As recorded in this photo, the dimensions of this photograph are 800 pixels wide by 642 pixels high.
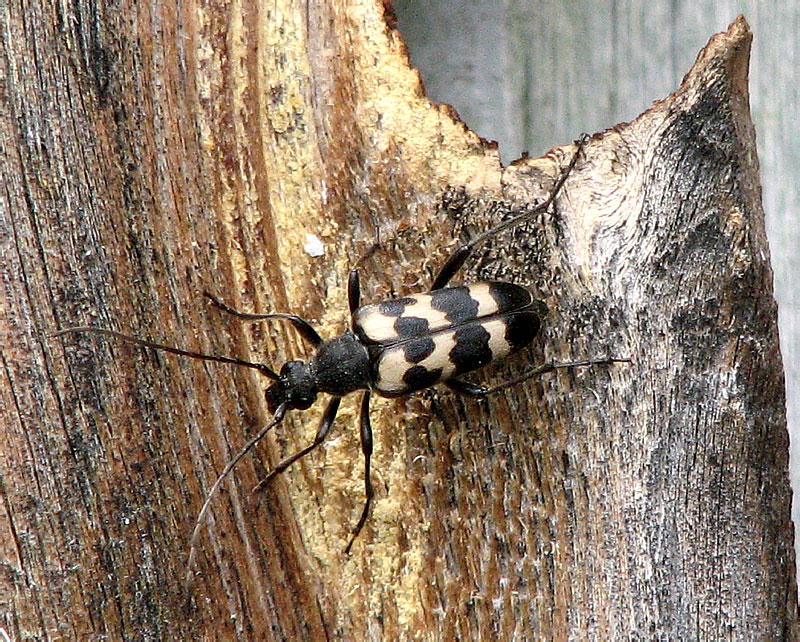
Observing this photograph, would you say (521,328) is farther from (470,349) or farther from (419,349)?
(419,349)

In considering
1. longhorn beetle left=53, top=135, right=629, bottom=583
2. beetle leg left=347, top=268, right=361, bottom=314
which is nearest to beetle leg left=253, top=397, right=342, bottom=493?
longhorn beetle left=53, top=135, right=629, bottom=583

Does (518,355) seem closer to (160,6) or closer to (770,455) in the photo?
(770,455)

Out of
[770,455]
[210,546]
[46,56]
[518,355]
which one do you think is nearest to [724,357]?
[770,455]

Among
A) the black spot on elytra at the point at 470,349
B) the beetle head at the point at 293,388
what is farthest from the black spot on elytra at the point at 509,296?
the beetle head at the point at 293,388

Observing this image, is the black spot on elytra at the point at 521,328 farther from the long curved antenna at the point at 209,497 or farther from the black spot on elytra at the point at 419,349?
the long curved antenna at the point at 209,497

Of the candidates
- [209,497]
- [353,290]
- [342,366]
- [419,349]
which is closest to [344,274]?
[353,290]

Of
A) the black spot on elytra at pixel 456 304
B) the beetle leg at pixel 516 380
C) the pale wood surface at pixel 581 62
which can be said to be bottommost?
the beetle leg at pixel 516 380
